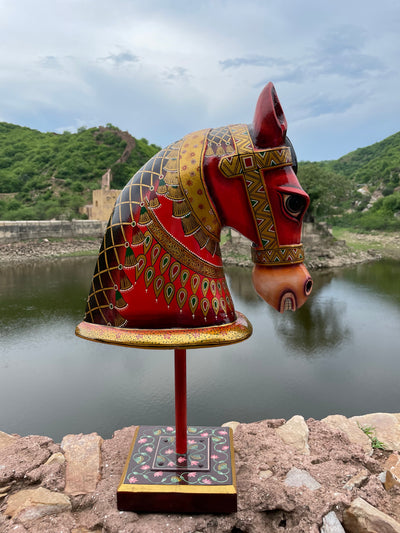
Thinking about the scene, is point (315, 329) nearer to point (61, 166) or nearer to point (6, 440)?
point (6, 440)

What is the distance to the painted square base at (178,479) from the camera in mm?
2270

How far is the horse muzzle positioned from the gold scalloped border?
32 centimetres

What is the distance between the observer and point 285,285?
6.95ft

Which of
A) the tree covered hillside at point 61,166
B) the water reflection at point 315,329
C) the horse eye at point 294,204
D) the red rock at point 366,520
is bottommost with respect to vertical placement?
the water reflection at point 315,329

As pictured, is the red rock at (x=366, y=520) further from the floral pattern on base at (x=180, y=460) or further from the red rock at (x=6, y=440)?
the red rock at (x=6, y=440)

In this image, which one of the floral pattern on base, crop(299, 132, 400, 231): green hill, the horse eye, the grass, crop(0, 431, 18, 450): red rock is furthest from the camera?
crop(299, 132, 400, 231): green hill

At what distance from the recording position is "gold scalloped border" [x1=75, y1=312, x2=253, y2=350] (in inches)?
76.0

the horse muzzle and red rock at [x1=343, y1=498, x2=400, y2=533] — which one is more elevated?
the horse muzzle

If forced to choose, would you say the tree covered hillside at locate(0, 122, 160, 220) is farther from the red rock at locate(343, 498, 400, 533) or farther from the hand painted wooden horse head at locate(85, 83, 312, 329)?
the red rock at locate(343, 498, 400, 533)

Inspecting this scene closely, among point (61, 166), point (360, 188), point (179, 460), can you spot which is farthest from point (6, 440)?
point (360, 188)

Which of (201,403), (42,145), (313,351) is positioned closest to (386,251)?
(313,351)

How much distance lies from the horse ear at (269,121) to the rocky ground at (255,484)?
2187 mm

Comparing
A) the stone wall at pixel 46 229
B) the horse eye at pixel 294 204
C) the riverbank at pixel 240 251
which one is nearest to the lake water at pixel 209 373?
the horse eye at pixel 294 204

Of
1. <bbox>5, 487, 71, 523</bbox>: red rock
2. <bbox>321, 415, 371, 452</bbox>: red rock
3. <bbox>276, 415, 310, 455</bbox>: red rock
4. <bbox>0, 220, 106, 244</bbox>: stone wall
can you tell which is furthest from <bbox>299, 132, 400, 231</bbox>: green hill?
<bbox>5, 487, 71, 523</bbox>: red rock
